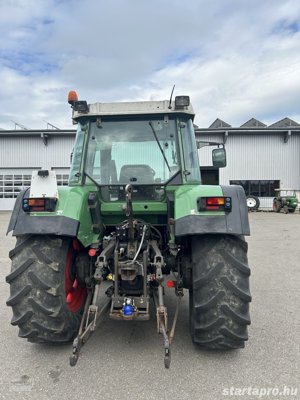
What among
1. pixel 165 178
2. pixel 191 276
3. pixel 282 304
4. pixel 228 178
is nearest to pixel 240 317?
pixel 191 276

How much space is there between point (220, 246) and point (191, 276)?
45 centimetres

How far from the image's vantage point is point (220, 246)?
9.69ft

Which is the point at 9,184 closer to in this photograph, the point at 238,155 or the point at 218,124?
the point at 238,155

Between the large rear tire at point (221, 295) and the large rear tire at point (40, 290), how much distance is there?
119 cm

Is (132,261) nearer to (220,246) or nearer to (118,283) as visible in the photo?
(118,283)

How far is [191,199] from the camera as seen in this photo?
3070 millimetres

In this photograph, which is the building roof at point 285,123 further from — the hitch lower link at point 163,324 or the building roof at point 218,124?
the hitch lower link at point 163,324

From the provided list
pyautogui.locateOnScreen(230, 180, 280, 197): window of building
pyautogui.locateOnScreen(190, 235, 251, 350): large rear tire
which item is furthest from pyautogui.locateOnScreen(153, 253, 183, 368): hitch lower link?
pyautogui.locateOnScreen(230, 180, 280, 197): window of building

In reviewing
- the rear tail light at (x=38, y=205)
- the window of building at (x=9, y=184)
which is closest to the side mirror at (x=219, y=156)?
the rear tail light at (x=38, y=205)

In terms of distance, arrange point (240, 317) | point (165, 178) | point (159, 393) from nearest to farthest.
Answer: point (159, 393) < point (240, 317) < point (165, 178)

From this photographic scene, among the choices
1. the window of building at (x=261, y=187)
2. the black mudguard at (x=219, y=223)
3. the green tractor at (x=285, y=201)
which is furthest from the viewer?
the window of building at (x=261, y=187)

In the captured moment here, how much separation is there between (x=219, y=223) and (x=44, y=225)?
153 centimetres

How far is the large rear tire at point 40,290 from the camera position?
294cm

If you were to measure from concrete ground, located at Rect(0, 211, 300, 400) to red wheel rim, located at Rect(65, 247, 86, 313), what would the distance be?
37 cm
